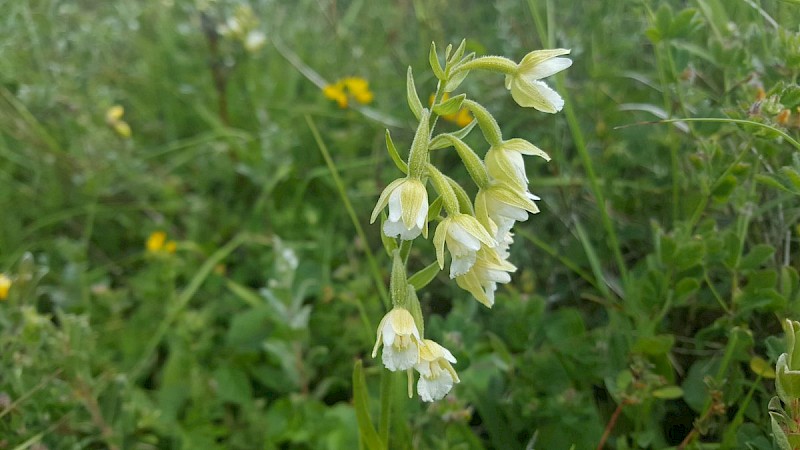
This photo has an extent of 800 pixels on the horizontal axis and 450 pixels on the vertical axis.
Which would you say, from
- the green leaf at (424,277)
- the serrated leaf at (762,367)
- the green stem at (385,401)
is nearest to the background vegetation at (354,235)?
the serrated leaf at (762,367)

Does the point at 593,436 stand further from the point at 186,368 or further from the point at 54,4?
the point at 54,4

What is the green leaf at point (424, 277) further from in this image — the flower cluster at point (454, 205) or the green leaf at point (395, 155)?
the green leaf at point (395, 155)

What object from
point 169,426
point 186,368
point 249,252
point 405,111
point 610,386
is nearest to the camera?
point 610,386

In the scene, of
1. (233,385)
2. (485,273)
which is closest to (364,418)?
(485,273)

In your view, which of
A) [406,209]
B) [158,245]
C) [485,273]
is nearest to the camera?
[406,209]

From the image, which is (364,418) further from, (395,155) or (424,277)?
(395,155)

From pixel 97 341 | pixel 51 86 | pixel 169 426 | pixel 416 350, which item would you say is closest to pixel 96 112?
pixel 51 86

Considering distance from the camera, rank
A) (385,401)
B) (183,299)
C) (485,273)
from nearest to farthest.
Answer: (485,273), (385,401), (183,299)
